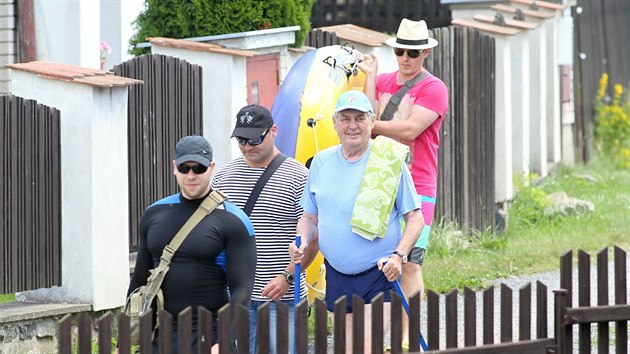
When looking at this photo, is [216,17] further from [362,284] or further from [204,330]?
[204,330]

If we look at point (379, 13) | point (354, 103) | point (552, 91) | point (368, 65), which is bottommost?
point (354, 103)

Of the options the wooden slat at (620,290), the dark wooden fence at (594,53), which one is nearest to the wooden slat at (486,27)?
the dark wooden fence at (594,53)

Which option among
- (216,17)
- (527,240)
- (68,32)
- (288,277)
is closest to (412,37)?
(288,277)

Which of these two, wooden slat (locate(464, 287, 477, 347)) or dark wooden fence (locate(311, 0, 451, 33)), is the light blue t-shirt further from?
dark wooden fence (locate(311, 0, 451, 33))

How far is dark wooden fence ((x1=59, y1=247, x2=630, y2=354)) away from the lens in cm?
521

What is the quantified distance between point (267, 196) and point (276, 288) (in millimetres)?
448

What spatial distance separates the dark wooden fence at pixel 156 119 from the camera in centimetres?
907

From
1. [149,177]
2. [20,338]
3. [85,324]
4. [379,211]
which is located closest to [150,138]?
[149,177]

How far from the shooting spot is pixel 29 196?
8.28 meters

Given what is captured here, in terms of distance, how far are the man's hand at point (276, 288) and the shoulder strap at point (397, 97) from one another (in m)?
1.43

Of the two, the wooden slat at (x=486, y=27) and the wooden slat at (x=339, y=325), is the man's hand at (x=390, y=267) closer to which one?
the wooden slat at (x=339, y=325)

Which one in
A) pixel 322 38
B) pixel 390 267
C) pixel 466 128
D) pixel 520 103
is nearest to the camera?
pixel 390 267

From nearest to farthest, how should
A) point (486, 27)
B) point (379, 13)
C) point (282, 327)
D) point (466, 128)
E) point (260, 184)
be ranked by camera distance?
point (282, 327) < point (260, 184) < point (466, 128) < point (486, 27) < point (379, 13)

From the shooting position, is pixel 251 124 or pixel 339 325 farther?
Answer: pixel 251 124
